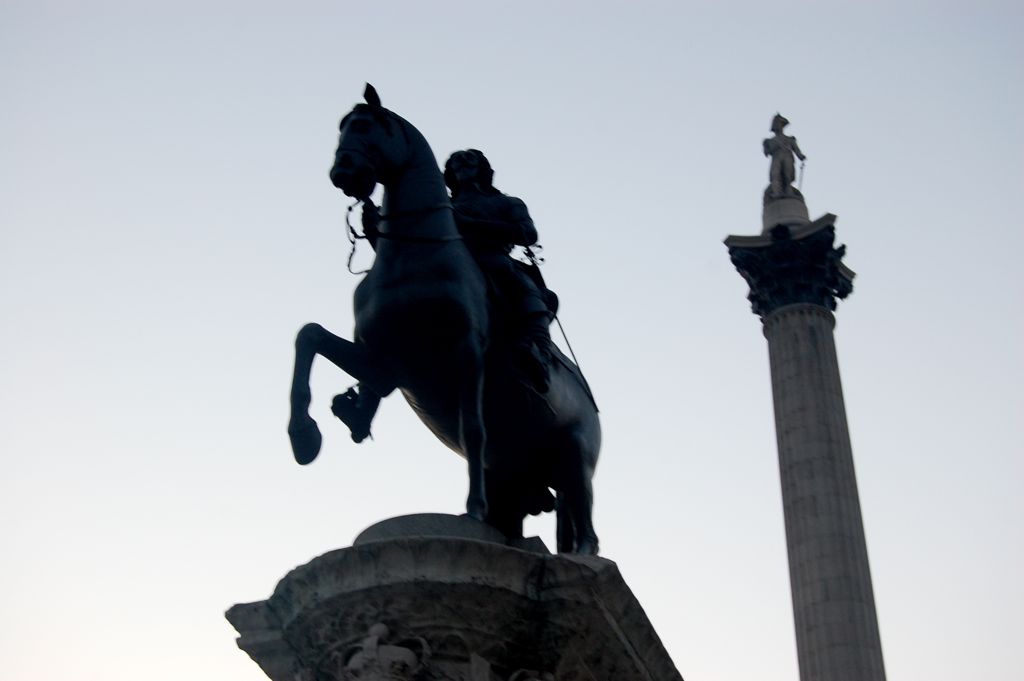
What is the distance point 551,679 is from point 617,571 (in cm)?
57

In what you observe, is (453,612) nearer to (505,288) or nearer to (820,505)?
(505,288)

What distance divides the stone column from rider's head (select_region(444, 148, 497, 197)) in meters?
18.5

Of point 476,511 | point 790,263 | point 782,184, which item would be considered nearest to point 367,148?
point 476,511

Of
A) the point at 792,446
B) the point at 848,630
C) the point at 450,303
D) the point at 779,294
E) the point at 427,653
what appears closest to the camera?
the point at 427,653

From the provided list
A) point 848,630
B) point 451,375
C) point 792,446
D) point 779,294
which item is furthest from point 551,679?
point 779,294

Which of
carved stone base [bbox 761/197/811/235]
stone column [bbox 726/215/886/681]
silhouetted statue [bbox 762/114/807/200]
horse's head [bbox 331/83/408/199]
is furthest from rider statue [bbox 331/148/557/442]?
silhouetted statue [bbox 762/114/807/200]

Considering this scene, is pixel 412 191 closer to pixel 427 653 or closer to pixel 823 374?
pixel 427 653

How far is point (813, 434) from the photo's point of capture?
28469mm

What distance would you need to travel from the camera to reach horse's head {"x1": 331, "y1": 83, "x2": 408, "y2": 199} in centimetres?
766

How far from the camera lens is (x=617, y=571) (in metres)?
6.95

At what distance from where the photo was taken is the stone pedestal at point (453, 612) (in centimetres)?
666

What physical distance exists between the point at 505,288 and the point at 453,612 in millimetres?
2112

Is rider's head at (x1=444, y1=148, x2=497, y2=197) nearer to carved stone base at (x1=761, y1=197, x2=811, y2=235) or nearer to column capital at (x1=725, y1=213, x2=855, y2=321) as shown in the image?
column capital at (x1=725, y1=213, x2=855, y2=321)

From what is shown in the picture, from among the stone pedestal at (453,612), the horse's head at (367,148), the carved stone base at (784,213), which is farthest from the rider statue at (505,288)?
the carved stone base at (784,213)
